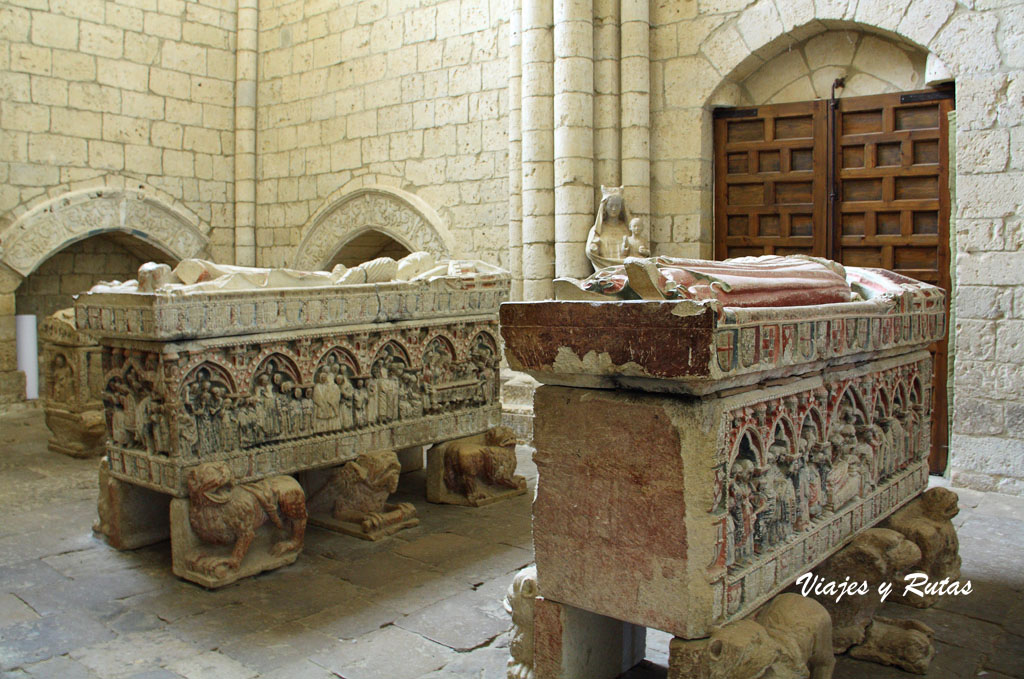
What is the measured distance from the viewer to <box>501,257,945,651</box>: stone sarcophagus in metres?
2.23

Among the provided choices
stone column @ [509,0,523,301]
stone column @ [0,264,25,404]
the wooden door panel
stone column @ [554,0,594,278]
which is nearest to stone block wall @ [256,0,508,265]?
stone column @ [509,0,523,301]

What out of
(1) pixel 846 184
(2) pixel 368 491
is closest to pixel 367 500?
(2) pixel 368 491

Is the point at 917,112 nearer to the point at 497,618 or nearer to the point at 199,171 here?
the point at 497,618

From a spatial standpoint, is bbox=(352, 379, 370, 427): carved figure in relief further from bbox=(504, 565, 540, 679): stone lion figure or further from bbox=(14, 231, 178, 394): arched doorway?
bbox=(14, 231, 178, 394): arched doorway

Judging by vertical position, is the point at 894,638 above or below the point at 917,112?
Answer: below

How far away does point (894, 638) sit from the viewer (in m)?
→ 2.83

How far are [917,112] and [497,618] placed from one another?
4436mm

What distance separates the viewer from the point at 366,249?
30.3ft

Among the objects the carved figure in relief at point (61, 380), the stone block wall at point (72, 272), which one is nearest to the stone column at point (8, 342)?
the stone block wall at point (72, 272)

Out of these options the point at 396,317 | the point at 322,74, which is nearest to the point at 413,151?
the point at 322,74

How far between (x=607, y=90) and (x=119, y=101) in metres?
5.05

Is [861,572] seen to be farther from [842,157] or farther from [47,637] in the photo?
[842,157]

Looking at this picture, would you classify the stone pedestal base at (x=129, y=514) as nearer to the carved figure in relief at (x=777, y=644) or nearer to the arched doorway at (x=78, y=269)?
the carved figure in relief at (x=777, y=644)

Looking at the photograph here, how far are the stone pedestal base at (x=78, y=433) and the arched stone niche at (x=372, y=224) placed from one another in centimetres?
327
